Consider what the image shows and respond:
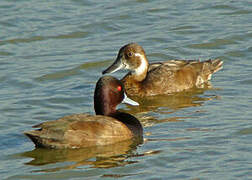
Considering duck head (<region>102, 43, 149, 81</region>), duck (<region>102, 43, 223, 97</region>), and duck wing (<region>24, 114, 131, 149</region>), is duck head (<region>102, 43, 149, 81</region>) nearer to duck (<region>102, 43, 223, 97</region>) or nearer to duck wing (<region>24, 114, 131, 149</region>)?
duck (<region>102, 43, 223, 97</region>)

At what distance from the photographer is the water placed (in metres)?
8.95

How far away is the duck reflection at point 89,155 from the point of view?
357 inches

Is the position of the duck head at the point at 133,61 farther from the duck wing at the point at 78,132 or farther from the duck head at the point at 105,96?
the duck wing at the point at 78,132

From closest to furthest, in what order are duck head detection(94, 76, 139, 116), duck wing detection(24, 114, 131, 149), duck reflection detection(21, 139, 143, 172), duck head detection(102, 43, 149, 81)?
duck reflection detection(21, 139, 143, 172)
duck wing detection(24, 114, 131, 149)
duck head detection(94, 76, 139, 116)
duck head detection(102, 43, 149, 81)

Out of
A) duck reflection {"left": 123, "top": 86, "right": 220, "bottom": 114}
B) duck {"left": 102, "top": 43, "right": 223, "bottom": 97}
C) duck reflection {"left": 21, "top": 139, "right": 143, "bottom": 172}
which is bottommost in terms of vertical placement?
duck reflection {"left": 21, "top": 139, "right": 143, "bottom": 172}

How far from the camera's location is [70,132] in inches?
369

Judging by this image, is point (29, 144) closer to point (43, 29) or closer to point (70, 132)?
Result: point (70, 132)

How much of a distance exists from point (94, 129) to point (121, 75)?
486 centimetres

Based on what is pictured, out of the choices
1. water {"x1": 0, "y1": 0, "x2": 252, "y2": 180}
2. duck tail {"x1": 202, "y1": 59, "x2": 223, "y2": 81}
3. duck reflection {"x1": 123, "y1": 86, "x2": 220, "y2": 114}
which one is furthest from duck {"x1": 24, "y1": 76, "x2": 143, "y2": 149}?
duck tail {"x1": 202, "y1": 59, "x2": 223, "y2": 81}

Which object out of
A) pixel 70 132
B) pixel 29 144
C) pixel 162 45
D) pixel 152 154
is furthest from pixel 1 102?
pixel 162 45

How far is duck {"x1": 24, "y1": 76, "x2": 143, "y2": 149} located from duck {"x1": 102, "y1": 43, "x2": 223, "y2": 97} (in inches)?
112

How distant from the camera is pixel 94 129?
9.55 metres

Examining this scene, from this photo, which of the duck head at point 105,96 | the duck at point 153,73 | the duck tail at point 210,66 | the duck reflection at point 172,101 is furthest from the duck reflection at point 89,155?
the duck tail at point 210,66

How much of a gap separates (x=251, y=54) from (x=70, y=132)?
6.38m
